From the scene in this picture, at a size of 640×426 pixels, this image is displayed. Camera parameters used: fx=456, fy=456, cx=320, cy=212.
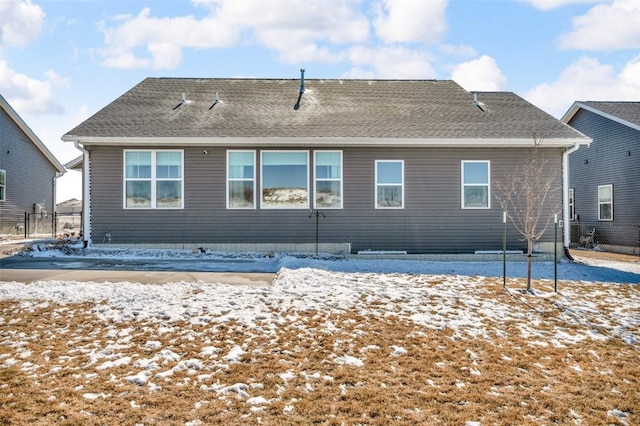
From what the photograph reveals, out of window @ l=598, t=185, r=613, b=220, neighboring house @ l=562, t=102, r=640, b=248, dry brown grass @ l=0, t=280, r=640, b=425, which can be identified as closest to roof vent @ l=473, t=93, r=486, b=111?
neighboring house @ l=562, t=102, r=640, b=248

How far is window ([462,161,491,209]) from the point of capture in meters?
13.3

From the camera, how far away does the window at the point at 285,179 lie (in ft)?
43.1

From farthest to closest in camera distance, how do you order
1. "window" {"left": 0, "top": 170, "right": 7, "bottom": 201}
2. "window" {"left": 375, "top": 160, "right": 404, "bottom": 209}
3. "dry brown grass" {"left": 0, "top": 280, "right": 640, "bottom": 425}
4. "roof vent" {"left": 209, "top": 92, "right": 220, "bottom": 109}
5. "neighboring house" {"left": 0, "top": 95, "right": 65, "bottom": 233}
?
1. "neighboring house" {"left": 0, "top": 95, "right": 65, "bottom": 233}
2. "window" {"left": 0, "top": 170, "right": 7, "bottom": 201}
3. "roof vent" {"left": 209, "top": 92, "right": 220, "bottom": 109}
4. "window" {"left": 375, "top": 160, "right": 404, "bottom": 209}
5. "dry brown grass" {"left": 0, "top": 280, "right": 640, "bottom": 425}

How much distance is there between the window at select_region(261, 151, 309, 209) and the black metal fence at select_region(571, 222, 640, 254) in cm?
1276

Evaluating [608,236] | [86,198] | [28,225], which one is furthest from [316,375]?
[28,225]

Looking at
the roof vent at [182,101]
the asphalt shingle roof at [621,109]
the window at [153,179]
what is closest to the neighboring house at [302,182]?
the window at [153,179]

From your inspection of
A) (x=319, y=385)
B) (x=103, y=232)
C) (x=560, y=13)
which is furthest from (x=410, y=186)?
(x=319, y=385)

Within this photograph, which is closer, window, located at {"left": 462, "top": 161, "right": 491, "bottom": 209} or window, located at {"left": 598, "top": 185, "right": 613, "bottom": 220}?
window, located at {"left": 462, "top": 161, "right": 491, "bottom": 209}

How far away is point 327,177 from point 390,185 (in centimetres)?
185

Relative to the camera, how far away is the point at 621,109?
63.2 ft

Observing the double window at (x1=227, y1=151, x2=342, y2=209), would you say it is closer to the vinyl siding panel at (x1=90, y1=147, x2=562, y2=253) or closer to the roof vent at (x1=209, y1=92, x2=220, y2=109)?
the vinyl siding panel at (x1=90, y1=147, x2=562, y2=253)

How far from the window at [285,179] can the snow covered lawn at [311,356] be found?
18.2 ft

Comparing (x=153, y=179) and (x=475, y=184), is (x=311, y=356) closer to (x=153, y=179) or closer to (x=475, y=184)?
(x=153, y=179)

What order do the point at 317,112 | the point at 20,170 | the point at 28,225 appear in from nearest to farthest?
the point at 317,112 < the point at 28,225 < the point at 20,170
